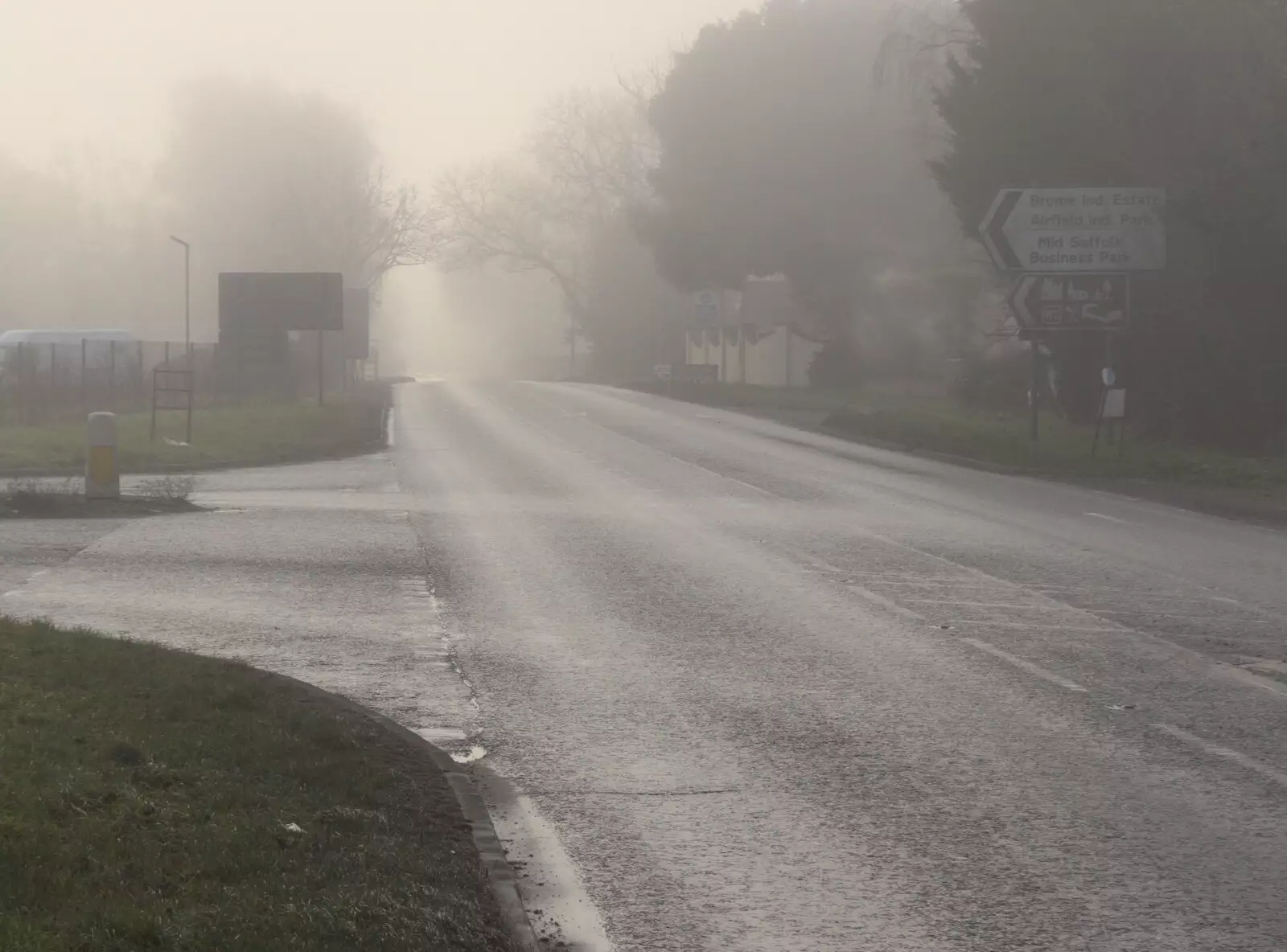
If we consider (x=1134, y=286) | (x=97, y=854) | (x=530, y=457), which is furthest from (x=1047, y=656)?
(x=1134, y=286)

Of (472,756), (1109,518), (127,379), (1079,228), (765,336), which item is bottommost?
(472,756)

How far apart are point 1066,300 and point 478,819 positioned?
1064 inches

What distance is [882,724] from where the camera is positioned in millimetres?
9062

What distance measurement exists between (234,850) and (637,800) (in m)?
2.16

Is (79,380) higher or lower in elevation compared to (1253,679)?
higher

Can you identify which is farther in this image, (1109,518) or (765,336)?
(765,336)

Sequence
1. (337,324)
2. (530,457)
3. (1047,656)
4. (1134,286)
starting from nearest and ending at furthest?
1. (1047,656)
2. (530,457)
3. (1134,286)
4. (337,324)

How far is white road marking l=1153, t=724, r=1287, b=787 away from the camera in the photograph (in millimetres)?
7871

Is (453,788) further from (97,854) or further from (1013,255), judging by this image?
(1013,255)

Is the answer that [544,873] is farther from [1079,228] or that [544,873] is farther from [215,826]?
[1079,228]

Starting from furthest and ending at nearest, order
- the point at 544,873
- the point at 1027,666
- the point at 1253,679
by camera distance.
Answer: the point at 1027,666 < the point at 1253,679 < the point at 544,873

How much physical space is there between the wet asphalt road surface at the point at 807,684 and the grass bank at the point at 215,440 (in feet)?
22.3

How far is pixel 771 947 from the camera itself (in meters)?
5.59

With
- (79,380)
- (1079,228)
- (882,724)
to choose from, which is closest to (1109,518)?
(1079,228)
